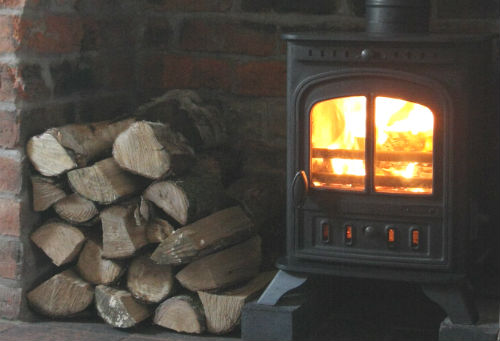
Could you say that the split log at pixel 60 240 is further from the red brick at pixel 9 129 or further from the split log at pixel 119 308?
the red brick at pixel 9 129

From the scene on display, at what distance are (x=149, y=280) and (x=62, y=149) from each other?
444mm

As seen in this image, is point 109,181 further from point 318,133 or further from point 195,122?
point 318,133

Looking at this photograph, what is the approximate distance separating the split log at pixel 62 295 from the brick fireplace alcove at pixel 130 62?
0.16 ft

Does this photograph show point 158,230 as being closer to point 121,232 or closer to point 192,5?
point 121,232

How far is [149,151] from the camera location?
102 inches

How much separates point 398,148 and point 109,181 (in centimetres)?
81

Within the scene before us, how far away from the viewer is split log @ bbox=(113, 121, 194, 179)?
257cm

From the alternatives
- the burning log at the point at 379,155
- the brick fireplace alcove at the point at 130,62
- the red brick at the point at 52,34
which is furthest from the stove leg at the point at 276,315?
the red brick at the point at 52,34

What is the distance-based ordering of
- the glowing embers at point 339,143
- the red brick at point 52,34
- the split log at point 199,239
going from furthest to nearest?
the red brick at point 52,34, the split log at point 199,239, the glowing embers at point 339,143

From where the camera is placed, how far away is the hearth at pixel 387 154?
7.72 feet

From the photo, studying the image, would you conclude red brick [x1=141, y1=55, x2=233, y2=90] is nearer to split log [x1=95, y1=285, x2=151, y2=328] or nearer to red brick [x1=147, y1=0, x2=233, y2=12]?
red brick [x1=147, y1=0, x2=233, y2=12]

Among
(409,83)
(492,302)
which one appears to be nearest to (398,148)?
(409,83)

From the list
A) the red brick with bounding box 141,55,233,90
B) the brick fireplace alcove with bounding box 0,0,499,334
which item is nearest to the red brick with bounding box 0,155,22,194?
the brick fireplace alcove with bounding box 0,0,499,334

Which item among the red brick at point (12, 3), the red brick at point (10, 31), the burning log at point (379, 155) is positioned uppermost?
the red brick at point (12, 3)
